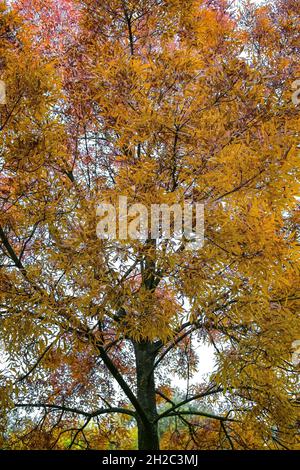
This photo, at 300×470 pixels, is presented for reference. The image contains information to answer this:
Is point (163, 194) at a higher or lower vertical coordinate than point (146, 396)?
higher

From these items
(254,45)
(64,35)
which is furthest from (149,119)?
(254,45)

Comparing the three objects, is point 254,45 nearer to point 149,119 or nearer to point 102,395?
point 149,119

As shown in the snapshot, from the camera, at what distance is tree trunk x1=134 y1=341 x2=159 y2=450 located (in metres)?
6.32

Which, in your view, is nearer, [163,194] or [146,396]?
[163,194]

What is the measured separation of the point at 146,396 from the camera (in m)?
6.49

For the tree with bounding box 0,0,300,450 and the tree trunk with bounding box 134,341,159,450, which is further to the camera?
the tree trunk with bounding box 134,341,159,450

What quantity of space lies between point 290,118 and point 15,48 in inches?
126

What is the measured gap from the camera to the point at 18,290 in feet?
15.3

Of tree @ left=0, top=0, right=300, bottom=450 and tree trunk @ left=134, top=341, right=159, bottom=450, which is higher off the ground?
tree @ left=0, top=0, right=300, bottom=450

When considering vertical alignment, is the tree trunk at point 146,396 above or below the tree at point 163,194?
below

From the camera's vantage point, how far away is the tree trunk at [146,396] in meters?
6.32

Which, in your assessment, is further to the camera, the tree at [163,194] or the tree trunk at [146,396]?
the tree trunk at [146,396]
